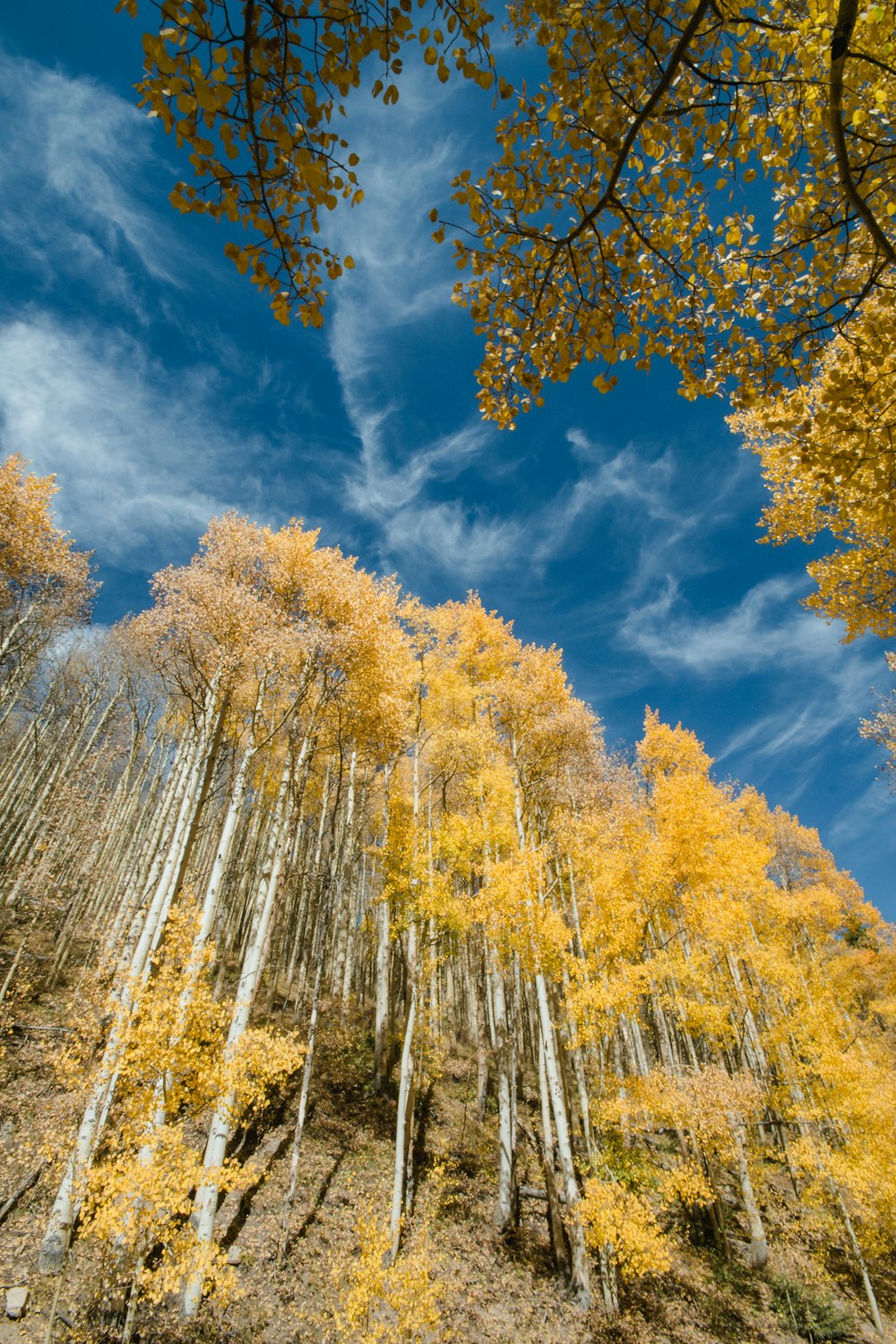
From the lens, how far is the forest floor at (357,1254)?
6793 millimetres

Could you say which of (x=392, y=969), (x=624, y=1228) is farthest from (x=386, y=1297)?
(x=392, y=969)

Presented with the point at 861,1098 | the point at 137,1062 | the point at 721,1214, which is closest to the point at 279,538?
the point at 137,1062

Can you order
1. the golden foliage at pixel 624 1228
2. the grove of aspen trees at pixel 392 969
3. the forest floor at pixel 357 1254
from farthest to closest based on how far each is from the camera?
the golden foliage at pixel 624 1228 < the forest floor at pixel 357 1254 < the grove of aspen trees at pixel 392 969

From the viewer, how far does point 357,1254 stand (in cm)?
859

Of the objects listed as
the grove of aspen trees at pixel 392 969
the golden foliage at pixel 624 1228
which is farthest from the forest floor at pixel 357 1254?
the golden foliage at pixel 624 1228

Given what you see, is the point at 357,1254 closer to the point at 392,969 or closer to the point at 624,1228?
the point at 624,1228

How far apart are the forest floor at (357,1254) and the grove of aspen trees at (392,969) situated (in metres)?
0.15

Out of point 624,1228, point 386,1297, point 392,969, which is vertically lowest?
point 386,1297

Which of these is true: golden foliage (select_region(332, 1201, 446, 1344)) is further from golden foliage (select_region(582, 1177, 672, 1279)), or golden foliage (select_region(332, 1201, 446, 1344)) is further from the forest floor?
golden foliage (select_region(582, 1177, 672, 1279))

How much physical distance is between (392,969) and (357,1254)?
11.1 metres

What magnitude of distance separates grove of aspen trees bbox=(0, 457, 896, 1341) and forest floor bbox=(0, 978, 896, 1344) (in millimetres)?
151

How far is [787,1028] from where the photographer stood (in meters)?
12.0

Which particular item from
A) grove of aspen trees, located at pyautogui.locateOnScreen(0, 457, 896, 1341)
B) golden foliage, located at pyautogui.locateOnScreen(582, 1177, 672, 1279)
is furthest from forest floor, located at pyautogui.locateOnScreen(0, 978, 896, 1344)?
golden foliage, located at pyautogui.locateOnScreen(582, 1177, 672, 1279)

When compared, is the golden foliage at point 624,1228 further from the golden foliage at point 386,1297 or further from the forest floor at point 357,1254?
the golden foliage at point 386,1297
